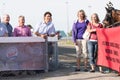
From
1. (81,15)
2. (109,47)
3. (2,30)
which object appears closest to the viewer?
(109,47)

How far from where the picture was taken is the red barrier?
13.6 meters

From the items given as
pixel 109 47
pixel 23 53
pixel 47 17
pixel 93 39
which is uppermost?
pixel 47 17

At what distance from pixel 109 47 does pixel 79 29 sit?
1153mm

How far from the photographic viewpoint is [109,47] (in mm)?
14156

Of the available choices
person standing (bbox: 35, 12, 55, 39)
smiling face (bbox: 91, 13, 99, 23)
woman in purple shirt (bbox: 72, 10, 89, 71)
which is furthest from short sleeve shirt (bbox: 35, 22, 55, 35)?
smiling face (bbox: 91, 13, 99, 23)

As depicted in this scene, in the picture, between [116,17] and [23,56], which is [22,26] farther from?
[116,17]

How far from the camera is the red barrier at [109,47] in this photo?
44.6 feet

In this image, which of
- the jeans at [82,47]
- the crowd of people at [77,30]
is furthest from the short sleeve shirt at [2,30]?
the jeans at [82,47]

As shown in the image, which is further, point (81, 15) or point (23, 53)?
point (81, 15)

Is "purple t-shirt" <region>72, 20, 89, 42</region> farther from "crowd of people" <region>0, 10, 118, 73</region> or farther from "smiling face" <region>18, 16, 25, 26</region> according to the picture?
"smiling face" <region>18, 16, 25, 26</region>

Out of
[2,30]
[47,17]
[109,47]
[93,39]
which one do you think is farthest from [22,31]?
[109,47]

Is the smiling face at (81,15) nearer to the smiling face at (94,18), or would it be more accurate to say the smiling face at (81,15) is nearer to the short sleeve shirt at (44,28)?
the smiling face at (94,18)

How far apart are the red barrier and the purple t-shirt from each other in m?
0.51

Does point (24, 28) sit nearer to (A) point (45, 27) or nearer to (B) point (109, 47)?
(A) point (45, 27)
